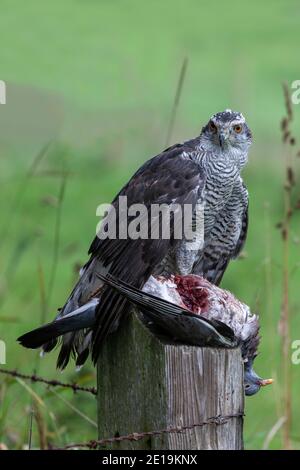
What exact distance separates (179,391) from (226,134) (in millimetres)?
1861

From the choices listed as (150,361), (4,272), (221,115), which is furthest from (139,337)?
(4,272)

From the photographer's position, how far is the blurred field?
7051mm

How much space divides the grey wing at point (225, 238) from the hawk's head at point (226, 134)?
155mm

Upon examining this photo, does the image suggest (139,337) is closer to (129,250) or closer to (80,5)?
(129,250)

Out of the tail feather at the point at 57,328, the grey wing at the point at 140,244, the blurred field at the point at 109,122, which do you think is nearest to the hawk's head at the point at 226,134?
the grey wing at the point at 140,244

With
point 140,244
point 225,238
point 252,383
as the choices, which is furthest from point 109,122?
point 252,383

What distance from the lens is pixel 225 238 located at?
4.88 meters

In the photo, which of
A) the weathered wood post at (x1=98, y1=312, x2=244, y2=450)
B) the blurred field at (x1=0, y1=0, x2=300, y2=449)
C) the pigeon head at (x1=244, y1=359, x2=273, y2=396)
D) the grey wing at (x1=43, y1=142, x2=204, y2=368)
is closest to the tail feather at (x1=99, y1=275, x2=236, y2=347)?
the weathered wood post at (x1=98, y1=312, x2=244, y2=450)

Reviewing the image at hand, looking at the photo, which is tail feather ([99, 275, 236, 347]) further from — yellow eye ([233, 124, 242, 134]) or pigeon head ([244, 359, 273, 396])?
yellow eye ([233, 124, 242, 134])

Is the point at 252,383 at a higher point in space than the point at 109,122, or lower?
lower

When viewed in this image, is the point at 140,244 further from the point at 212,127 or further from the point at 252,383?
the point at 252,383

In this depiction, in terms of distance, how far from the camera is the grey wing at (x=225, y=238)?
4848mm

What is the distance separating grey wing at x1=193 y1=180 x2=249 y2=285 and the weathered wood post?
1574 mm

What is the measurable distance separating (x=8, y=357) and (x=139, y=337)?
11.9ft
